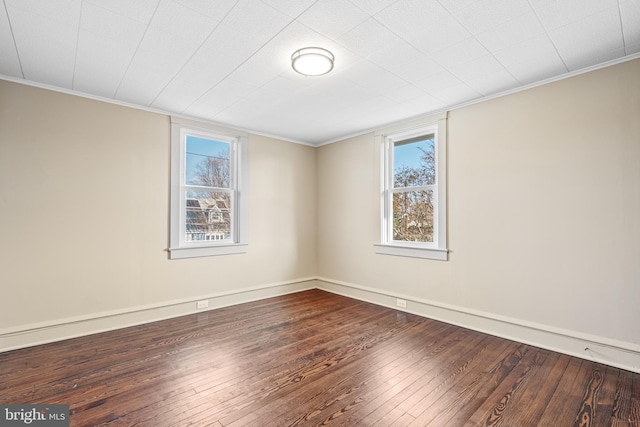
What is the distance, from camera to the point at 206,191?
13.9 feet

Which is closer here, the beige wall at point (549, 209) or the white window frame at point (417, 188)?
A: the beige wall at point (549, 209)

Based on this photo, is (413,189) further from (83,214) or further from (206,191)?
(83,214)

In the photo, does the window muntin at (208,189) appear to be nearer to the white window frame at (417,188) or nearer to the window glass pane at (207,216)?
the window glass pane at (207,216)

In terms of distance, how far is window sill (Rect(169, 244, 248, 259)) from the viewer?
386cm

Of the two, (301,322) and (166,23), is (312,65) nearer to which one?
(166,23)

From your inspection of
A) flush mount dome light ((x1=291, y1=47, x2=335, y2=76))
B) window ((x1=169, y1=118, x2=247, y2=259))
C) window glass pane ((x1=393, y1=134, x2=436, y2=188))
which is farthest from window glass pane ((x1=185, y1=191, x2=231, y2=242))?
window glass pane ((x1=393, y1=134, x2=436, y2=188))

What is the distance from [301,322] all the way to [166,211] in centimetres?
218

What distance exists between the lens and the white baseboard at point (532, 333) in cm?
249

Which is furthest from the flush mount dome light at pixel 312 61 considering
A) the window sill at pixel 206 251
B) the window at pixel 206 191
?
the window sill at pixel 206 251

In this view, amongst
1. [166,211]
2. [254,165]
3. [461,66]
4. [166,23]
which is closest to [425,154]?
[461,66]

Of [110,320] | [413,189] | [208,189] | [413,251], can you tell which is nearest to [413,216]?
[413,189]

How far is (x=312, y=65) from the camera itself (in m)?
2.50

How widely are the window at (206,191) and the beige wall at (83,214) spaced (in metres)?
0.14

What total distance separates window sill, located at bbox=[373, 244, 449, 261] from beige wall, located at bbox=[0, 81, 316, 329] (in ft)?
7.22
